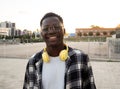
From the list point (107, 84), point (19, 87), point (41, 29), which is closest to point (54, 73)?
point (41, 29)

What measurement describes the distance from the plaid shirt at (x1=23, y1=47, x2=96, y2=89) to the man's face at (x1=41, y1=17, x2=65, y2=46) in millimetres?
174

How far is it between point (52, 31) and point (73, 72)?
1.27ft

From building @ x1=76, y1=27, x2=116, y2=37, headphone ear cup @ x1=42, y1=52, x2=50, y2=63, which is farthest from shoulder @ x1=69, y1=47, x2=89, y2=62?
building @ x1=76, y1=27, x2=116, y2=37

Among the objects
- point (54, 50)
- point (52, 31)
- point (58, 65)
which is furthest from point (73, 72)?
point (52, 31)

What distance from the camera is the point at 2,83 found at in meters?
9.68

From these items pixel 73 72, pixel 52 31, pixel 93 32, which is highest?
pixel 52 31

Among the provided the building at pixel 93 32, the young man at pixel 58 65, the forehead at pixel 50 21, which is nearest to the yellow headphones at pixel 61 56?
the young man at pixel 58 65

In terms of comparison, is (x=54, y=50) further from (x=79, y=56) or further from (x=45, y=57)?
(x=79, y=56)

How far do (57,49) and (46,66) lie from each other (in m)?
0.17

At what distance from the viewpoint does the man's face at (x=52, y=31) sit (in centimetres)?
233

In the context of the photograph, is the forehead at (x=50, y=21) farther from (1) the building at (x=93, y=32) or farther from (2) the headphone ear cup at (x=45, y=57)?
(1) the building at (x=93, y=32)

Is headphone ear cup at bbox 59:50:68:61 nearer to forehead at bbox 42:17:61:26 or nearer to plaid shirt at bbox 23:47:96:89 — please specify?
plaid shirt at bbox 23:47:96:89

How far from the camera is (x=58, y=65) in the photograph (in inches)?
91.4

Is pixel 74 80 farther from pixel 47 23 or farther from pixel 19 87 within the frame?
pixel 19 87
